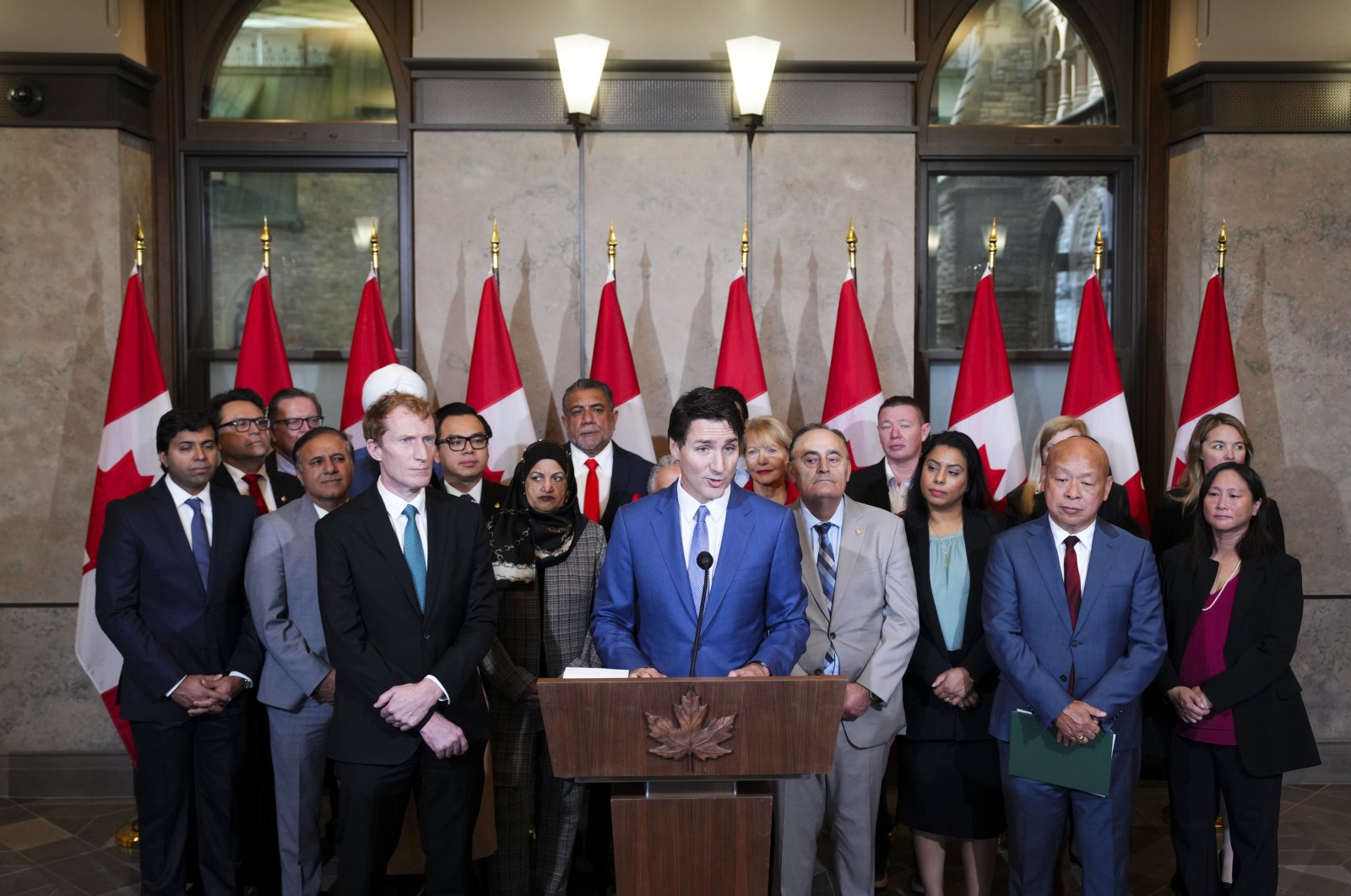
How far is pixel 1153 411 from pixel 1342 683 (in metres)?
1.50

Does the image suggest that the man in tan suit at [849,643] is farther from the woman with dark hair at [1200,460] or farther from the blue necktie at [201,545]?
the blue necktie at [201,545]

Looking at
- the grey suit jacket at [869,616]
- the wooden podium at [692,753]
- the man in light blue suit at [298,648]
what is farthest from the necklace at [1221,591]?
the man in light blue suit at [298,648]

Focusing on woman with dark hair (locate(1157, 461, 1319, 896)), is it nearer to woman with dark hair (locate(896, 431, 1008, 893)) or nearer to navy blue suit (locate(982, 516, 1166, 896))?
navy blue suit (locate(982, 516, 1166, 896))

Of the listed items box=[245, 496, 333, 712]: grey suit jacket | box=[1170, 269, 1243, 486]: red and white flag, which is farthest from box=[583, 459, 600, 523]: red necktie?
box=[1170, 269, 1243, 486]: red and white flag

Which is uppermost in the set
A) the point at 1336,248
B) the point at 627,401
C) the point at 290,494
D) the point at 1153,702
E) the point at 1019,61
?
the point at 1019,61

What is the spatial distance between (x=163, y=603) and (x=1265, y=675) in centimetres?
330

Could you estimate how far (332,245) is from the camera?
5.77 m

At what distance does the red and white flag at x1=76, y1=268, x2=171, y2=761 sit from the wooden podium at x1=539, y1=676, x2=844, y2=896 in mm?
3054

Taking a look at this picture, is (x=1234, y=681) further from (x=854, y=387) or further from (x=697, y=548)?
(x=854, y=387)

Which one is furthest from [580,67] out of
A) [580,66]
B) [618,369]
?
[618,369]

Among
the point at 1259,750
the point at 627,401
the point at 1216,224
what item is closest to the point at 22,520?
the point at 627,401

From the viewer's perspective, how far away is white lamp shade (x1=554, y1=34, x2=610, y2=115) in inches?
205

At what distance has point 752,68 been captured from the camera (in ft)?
17.3

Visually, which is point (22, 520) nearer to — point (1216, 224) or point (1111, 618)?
point (1111, 618)
